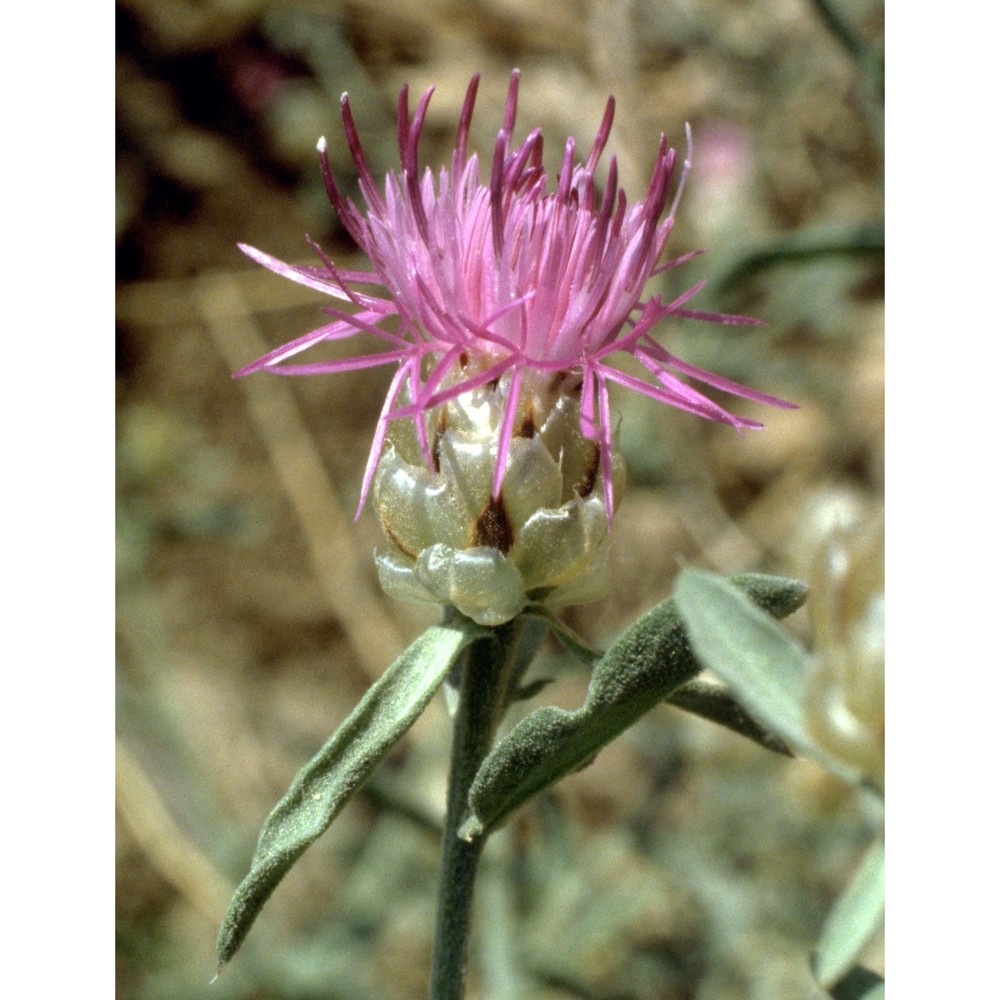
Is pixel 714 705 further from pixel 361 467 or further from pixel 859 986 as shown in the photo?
pixel 361 467

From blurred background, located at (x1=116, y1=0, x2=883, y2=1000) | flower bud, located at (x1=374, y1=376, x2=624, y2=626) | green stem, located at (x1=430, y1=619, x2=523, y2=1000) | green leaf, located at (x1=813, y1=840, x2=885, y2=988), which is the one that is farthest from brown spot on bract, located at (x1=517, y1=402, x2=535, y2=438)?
blurred background, located at (x1=116, y1=0, x2=883, y2=1000)

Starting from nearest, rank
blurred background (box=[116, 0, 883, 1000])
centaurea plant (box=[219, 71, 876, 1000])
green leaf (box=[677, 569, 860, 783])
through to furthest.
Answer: green leaf (box=[677, 569, 860, 783]) < centaurea plant (box=[219, 71, 876, 1000]) < blurred background (box=[116, 0, 883, 1000])

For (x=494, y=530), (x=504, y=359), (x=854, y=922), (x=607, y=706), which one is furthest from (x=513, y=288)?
(x=854, y=922)

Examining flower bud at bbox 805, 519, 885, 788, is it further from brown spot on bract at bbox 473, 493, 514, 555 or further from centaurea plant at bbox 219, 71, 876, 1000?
brown spot on bract at bbox 473, 493, 514, 555

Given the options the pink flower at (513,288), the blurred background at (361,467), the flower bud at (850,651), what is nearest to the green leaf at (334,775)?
the pink flower at (513,288)
